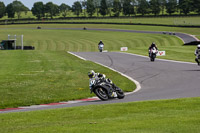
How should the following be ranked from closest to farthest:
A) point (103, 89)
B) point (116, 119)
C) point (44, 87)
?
point (116, 119) < point (103, 89) < point (44, 87)

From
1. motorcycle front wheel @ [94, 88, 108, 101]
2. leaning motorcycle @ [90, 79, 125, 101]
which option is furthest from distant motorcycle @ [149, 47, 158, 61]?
motorcycle front wheel @ [94, 88, 108, 101]

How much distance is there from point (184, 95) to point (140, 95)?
76.1 inches

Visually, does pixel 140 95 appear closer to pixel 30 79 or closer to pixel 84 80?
pixel 84 80

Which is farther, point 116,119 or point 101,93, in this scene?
point 101,93

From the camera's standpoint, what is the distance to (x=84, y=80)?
71.4 feet

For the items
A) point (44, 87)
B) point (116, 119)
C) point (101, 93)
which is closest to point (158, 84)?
point (101, 93)

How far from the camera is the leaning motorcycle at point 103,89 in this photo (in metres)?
15.1

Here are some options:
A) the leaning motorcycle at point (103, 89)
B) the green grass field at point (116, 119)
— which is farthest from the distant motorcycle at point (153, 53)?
the green grass field at point (116, 119)

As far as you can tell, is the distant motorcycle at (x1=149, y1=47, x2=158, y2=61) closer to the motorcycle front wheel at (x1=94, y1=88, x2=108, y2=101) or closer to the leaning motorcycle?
the leaning motorcycle

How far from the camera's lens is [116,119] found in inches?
416

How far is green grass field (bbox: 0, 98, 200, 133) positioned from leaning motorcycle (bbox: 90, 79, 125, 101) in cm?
211

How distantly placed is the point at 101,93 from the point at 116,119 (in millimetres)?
4866

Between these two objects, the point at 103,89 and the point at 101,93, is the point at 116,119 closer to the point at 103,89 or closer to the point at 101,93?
the point at 103,89

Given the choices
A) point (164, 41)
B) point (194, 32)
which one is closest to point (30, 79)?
point (164, 41)
